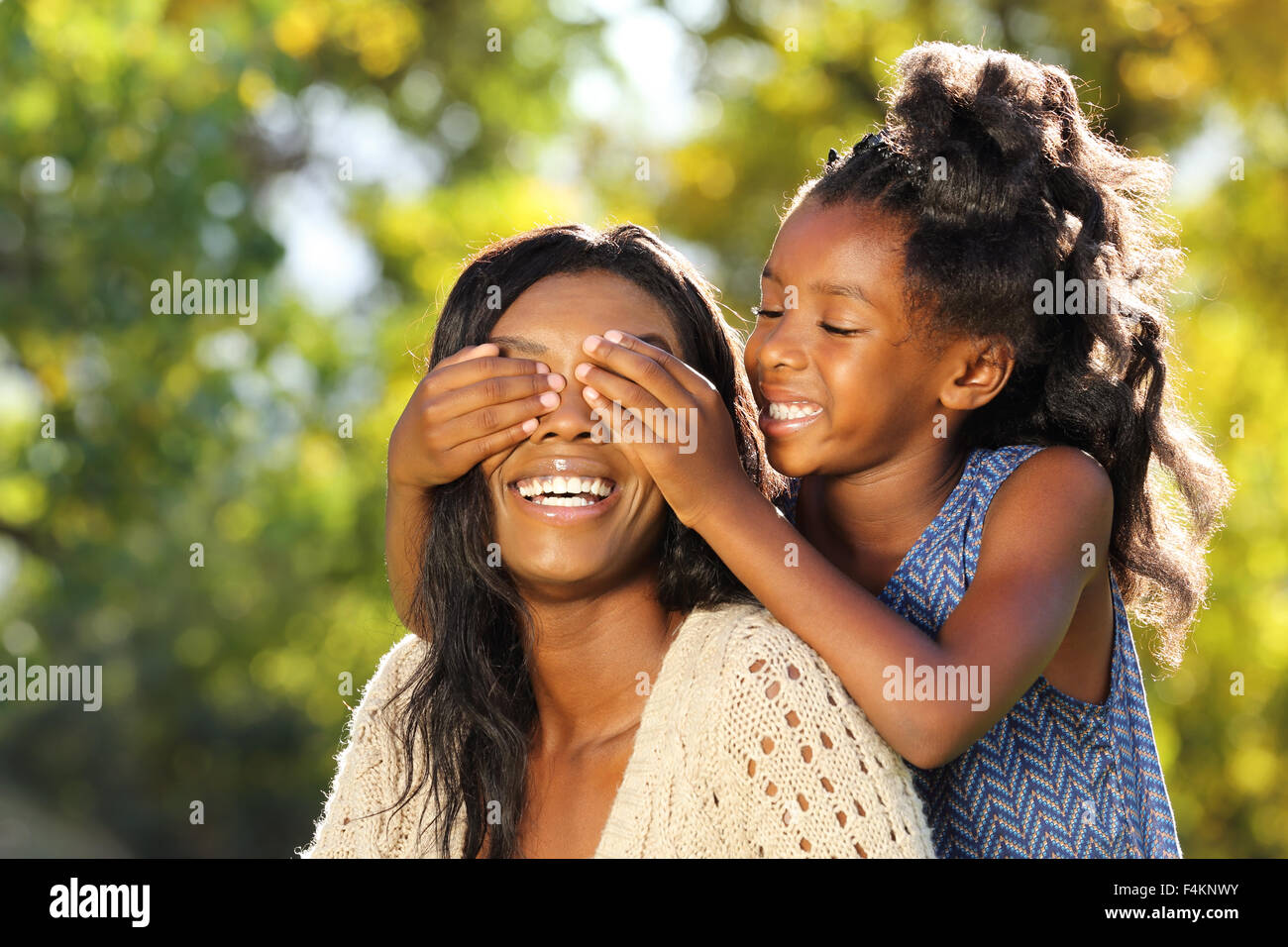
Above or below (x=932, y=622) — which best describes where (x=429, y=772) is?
below

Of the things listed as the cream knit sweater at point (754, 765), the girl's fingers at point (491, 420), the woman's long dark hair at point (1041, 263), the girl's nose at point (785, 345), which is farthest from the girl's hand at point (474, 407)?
the woman's long dark hair at point (1041, 263)

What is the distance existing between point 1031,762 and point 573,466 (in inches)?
52.9

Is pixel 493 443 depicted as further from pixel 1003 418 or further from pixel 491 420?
pixel 1003 418

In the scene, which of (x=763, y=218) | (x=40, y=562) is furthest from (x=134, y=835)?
(x=763, y=218)

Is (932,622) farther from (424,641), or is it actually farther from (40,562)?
(40,562)

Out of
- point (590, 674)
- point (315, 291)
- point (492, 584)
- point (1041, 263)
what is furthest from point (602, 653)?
point (315, 291)

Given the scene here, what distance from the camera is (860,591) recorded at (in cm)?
293

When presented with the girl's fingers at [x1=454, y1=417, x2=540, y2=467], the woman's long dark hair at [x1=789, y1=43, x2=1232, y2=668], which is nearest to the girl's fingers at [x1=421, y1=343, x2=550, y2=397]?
the girl's fingers at [x1=454, y1=417, x2=540, y2=467]

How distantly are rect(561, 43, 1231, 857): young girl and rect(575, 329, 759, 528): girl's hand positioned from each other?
222 mm

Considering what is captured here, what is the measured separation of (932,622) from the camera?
3.31 meters

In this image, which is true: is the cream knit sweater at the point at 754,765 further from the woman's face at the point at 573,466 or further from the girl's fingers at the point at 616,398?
the girl's fingers at the point at 616,398

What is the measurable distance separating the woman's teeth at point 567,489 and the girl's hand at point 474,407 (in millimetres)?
100

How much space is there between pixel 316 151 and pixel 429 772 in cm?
1406

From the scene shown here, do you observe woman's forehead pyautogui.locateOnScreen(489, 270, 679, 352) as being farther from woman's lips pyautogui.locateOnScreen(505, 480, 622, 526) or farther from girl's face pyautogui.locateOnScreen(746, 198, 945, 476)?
girl's face pyautogui.locateOnScreen(746, 198, 945, 476)
